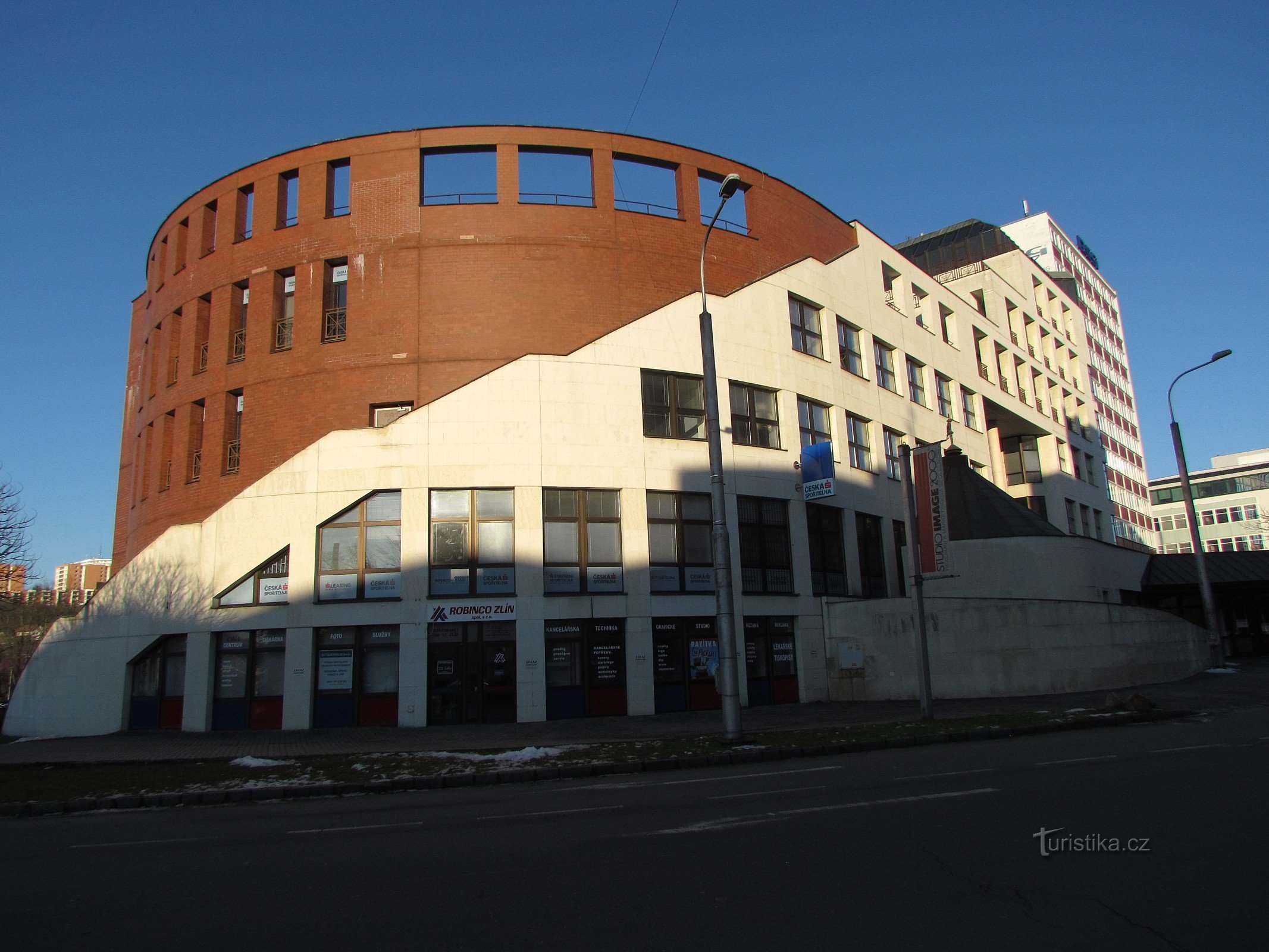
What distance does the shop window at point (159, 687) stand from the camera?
22531 millimetres

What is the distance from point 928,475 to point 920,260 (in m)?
37.5

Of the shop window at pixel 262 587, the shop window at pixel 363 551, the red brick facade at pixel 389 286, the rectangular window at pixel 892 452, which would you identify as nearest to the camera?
the shop window at pixel 363 551

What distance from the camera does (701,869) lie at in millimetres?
6375

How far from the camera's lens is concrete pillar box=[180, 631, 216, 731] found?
21.7 meters

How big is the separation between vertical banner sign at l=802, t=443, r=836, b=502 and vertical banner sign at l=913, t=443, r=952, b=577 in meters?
2.49

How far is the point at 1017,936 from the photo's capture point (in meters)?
4.79

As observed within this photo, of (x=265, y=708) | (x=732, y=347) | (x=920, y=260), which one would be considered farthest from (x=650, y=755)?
(x=920, y=260)

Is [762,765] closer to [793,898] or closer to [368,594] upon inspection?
[793,898]

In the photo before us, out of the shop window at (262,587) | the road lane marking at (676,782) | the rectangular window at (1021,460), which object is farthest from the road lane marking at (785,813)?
the rectangular window at (1021,460)

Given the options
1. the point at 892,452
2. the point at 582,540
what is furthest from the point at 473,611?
the point at 892,452

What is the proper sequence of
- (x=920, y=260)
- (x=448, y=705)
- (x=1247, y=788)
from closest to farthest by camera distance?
(x=1247, y=788) → (x=448, y=705) → (x=920, y=260)

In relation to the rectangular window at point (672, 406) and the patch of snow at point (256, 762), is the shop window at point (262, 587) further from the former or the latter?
the rectangular window at point (672, 406)

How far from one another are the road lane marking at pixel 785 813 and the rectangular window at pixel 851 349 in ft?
74.5

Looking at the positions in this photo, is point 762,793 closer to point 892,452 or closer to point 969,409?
point 892,452
